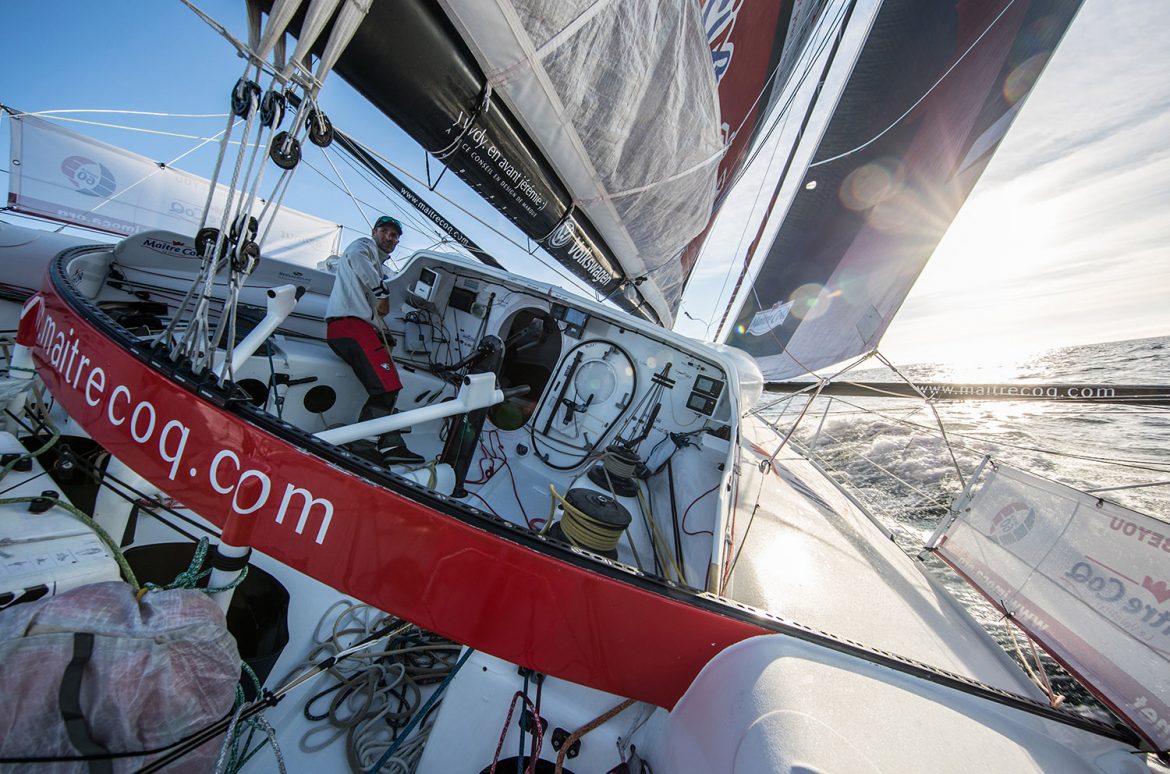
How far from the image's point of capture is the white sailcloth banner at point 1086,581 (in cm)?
169

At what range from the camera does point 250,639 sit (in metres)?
1.52

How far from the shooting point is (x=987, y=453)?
3.63 metres

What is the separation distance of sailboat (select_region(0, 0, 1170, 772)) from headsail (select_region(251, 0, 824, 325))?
2cm

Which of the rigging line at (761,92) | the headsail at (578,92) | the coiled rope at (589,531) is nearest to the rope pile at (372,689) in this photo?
the coiled rope at (589,531)

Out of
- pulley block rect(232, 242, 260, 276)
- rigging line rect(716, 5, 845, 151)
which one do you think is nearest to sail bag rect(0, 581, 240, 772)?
pulley block rect(232, 242, 260, 276)

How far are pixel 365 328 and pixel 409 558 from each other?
86.2 inches

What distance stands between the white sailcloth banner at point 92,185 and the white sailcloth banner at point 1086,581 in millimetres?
11295

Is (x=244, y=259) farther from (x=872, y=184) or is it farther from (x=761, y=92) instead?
(x=872, y=184)

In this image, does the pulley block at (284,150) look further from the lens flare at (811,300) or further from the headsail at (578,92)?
the lens flare at (811,300)

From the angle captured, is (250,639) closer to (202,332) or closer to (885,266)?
(202,332)

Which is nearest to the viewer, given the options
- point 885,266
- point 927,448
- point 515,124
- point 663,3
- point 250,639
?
point 250,639

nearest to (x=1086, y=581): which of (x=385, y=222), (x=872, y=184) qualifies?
(x=872, y=184)

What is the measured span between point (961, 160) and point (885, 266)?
1.19 meters

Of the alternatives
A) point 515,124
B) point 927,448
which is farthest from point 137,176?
point 927,448
